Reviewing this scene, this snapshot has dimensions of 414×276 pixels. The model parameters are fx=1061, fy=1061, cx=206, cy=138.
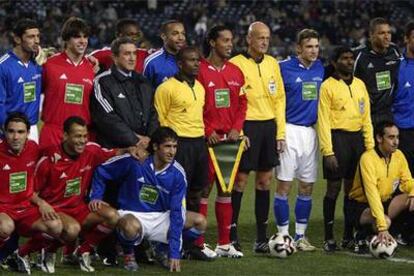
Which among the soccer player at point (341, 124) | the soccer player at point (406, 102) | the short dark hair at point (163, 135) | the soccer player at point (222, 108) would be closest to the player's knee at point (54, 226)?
the short dark hair at point (163, 135)

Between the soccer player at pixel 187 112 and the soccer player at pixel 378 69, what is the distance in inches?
74.2

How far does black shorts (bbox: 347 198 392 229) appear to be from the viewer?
9750mm

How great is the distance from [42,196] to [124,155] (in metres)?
0.73

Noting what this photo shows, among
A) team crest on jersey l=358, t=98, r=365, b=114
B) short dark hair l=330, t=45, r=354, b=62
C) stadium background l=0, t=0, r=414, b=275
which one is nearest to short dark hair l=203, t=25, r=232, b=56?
short dark hair l=330, t=45, r=354, b=62

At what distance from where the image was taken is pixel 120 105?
340 inches

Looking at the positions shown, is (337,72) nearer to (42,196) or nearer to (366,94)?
(366,94)

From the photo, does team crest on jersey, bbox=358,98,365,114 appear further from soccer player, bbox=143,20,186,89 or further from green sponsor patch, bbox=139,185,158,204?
green sponsor patch, bbox=139,185,158,204

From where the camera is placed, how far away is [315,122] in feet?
32.1

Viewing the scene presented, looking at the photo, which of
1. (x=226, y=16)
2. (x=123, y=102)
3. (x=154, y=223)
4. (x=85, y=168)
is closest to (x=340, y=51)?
(x=123, y=102)

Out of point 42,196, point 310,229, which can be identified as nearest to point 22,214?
point 42,196

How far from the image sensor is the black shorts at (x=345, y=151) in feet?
31.9

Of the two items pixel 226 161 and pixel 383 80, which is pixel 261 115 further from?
pixel 226 161

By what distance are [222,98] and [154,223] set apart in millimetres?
1420

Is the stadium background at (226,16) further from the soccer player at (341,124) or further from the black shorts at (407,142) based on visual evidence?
the soccer player at (341,124)
